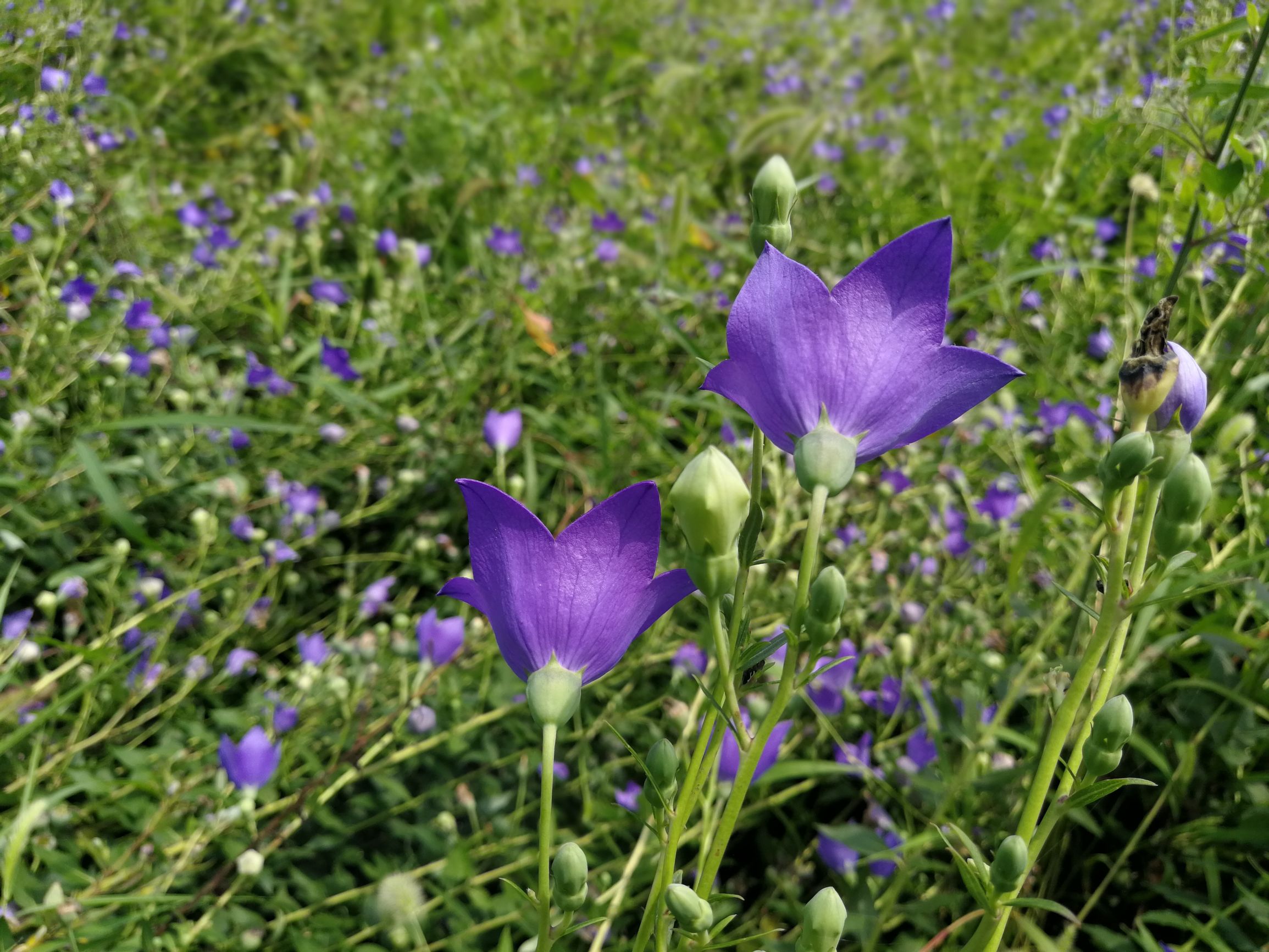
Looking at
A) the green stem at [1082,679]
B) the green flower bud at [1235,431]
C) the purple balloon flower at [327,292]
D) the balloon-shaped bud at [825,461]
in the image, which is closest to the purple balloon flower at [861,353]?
the balloon-shaped bud at [825,461]

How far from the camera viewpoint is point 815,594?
1.66 ft

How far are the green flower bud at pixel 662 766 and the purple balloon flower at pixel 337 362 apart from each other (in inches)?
63.6

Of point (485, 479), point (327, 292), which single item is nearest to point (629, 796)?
point (485, 479)

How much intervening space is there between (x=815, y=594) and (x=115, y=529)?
5.25 feet

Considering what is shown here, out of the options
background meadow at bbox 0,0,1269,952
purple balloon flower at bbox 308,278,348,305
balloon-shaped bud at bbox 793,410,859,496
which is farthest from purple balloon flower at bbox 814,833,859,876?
purple balloon flower at bbox 308,278,348,305

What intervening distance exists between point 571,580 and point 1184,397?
37 centimetres

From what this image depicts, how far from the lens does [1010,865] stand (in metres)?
0.55

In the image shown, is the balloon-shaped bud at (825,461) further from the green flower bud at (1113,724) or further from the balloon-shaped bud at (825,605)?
the green flower bud at (1113,724)

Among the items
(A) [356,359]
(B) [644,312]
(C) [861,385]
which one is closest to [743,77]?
(B) [644,312]

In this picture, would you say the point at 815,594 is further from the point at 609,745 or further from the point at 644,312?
the point at 644,312

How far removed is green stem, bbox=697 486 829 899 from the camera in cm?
50

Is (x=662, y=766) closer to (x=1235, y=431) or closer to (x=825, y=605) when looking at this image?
(x=825, y=605)

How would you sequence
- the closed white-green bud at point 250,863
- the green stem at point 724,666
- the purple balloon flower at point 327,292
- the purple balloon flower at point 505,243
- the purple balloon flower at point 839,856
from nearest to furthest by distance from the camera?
the green stem at point 724,666
the closed white-green bud at point 250,863
the purple balloon flower at point 839,856
the purple balloon flower at point 327,292
the purple balloon flower at point 505,243

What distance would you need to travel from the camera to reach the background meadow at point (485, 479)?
1.28m
